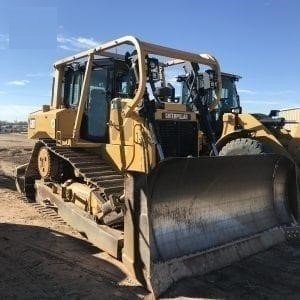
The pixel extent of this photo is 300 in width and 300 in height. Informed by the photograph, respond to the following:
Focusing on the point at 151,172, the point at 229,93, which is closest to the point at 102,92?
the point at 151,172

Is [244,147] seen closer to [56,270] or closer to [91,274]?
[91,274]

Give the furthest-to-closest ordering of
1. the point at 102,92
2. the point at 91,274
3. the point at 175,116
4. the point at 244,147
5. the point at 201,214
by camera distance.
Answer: the point at 244,147 < the point at 102,92 < the point at 175,116 < the point at 201,214 < the point at 91,274

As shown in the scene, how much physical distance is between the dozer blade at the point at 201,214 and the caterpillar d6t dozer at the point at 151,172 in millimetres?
14

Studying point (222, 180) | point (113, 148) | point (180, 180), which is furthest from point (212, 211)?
point (113, 148)

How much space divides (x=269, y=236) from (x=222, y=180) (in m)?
1.19

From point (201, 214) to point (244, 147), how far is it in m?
2.58

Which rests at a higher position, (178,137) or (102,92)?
(102,92)

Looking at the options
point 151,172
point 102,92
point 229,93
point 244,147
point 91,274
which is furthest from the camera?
point 229,93

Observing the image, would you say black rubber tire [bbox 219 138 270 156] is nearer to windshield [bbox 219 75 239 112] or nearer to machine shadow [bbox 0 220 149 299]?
machine shadow [bbox 0 220 149 299]

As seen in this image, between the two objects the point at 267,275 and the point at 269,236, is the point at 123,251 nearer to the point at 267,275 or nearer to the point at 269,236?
the point at 267,275

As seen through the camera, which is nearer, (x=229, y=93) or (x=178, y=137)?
(x=178, y=137)

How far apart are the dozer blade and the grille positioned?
3.36 feet

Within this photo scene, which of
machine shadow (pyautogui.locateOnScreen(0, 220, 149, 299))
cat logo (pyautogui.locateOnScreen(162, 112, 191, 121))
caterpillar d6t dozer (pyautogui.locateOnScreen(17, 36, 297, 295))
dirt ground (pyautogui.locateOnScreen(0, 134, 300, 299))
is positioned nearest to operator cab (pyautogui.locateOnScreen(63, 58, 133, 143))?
caterpillar d6t dozer (pyautogui.locateOnScreen(17, 36, 297, 295))

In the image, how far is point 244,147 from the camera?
8281mm
